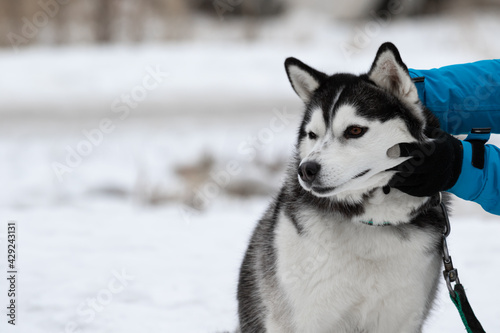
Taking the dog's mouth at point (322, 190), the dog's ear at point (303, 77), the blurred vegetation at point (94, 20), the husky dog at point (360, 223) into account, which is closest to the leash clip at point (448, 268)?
the husky dog at point (360, 223)

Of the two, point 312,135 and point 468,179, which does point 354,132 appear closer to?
point 312,135

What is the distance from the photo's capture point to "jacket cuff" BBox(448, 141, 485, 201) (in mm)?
1877

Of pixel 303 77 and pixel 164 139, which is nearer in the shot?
pixel 303 77

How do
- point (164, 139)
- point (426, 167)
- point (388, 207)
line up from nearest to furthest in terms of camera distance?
point (426, 167) < point (388, 207) < point (164, 139)

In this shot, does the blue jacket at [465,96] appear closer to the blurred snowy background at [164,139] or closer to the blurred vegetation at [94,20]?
the blurred snowy background at [164,139]

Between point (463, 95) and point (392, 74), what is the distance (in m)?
0.42

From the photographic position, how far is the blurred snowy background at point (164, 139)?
297 centimetres

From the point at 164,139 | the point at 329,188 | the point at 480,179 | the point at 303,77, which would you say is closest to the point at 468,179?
the point at 480,179

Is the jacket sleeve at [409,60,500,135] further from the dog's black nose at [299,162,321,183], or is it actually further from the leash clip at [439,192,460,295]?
the dog's black nose at [299,162,321,183]

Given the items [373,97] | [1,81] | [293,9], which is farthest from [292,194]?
[293,9]

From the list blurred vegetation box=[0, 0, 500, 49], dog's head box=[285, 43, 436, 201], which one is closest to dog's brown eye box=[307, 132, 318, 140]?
dog's head box=[285, 43, 436, 201]

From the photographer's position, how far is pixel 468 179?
1.88 metres

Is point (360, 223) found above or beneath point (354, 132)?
beneath

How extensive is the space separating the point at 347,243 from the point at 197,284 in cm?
143
